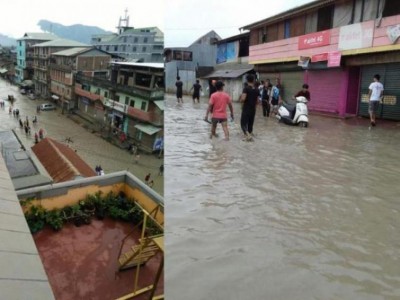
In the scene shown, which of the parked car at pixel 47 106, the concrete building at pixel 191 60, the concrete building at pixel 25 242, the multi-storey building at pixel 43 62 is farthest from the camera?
the concrete building at pixel 191 60

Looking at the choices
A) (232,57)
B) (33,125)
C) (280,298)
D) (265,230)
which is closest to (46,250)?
(33,125)

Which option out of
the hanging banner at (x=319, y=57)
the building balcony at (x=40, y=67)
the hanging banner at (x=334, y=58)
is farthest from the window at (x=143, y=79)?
the hanging banner at (x=319, y=57)

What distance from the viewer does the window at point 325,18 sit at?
11273 mm

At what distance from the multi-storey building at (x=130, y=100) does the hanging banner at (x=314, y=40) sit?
1043 centimetres

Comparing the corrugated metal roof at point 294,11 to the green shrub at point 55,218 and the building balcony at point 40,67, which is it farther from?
the building balcony at point 40,67

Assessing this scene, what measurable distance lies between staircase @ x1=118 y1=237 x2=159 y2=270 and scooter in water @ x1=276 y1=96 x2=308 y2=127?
19.4 feet

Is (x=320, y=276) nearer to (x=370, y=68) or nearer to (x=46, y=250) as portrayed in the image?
(x=46, y=250)

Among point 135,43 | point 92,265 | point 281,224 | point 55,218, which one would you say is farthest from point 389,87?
point 135,43

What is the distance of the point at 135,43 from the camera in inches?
61.9

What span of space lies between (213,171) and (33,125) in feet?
6.44

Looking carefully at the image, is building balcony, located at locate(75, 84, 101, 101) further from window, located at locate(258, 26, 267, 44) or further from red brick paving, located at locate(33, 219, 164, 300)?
window, located at locate(258, 26, 267, 44)

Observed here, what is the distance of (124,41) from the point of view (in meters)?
1.70

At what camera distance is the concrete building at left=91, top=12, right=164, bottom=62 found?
1.36 meters

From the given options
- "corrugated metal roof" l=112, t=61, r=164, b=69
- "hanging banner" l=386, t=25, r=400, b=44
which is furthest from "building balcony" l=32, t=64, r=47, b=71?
"hanging banner" l=386, t=25, r=400, b=44
